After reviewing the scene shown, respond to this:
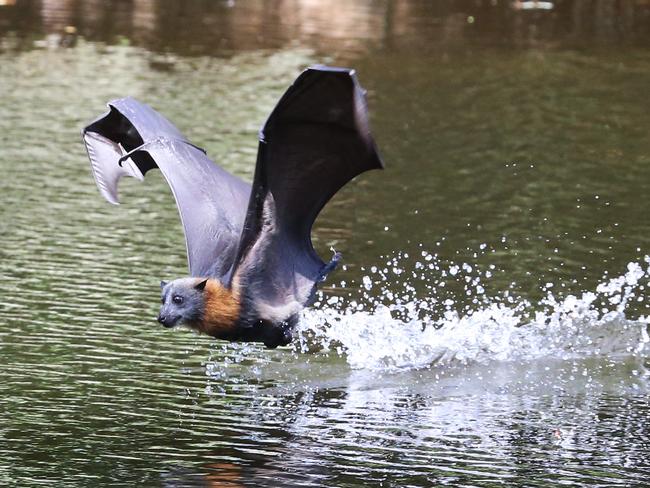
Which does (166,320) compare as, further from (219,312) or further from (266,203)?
(266,203)

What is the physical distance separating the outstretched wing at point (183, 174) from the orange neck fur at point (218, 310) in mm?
95

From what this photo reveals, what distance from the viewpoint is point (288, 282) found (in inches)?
302

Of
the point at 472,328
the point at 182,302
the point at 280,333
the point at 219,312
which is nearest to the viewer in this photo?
the point at 182,302

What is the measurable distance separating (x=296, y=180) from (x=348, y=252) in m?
3.97

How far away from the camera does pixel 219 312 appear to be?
7.30 m

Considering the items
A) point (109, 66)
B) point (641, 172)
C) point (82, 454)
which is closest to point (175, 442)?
point (82, 454)

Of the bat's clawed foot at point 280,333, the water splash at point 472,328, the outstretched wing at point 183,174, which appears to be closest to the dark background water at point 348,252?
the water splash at point 472,328

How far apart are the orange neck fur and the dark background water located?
524 millimetres

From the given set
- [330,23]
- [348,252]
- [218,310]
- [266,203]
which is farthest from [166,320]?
[330,23]

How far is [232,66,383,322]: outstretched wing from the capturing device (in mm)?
6812

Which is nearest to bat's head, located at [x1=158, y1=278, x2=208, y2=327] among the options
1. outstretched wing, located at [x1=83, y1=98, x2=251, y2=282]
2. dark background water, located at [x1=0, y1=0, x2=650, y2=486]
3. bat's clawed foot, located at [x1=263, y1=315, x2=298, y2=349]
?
outstretched wing, located at [x1=83, y1=98, x2=251, y2=282]

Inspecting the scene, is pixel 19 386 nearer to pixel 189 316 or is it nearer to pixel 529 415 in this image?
pixel 189 316

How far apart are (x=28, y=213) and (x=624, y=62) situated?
1102 centimetres

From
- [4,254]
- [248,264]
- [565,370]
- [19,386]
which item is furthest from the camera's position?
Answer: [4,254]
